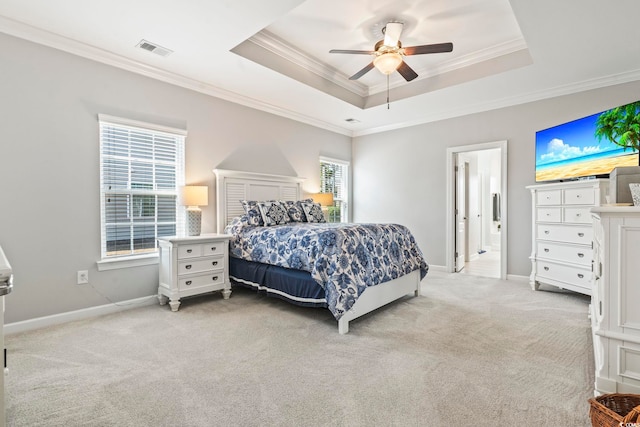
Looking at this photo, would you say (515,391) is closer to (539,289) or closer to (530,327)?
(530,327)

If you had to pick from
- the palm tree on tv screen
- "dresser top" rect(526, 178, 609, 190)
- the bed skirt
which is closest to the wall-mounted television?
the palm tree on tv screen

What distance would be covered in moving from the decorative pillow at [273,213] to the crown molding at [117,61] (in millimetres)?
1499

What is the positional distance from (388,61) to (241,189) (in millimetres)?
2441

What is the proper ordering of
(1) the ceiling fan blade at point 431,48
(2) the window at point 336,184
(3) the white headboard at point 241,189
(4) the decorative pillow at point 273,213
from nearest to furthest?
(1) the ceiling fan blade at point 431,48
(4) the decorative pillow at point 273,213
(3) the white headboard at point 241,189
(2) the window at point 336,184

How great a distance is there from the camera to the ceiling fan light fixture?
3.01 m

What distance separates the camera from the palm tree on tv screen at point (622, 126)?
261 centimetres

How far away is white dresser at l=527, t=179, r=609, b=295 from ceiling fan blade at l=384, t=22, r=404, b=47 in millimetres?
2445

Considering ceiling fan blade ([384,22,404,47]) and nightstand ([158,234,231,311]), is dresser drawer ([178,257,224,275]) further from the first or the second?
ceiling fan blade ([384,22,404,47])

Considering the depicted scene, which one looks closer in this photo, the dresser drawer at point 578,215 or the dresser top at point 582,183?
the dresser top at point 582,183

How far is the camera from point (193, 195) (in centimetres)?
353

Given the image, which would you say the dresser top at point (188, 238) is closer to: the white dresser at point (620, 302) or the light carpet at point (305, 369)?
the light carpet at point (305, 369)

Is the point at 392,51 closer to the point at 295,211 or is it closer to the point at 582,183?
the point at 295,211

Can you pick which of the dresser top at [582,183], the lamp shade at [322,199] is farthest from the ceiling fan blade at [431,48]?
the lamp shade at [322,199]

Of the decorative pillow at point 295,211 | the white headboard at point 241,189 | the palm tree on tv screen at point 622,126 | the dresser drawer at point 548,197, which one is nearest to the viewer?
the palm tree on tv screen at point 622,126
